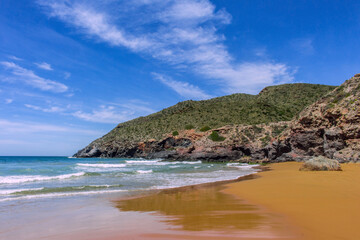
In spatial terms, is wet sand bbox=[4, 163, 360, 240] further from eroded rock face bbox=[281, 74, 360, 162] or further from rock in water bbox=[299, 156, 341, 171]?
eroded rock face bbox=[281, 74, 360, 162]

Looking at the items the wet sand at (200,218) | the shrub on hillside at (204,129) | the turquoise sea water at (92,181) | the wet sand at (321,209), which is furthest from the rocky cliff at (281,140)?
the wet sand at (200,218)

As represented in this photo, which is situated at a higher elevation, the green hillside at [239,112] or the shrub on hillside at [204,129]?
the green hillside at [239,112]

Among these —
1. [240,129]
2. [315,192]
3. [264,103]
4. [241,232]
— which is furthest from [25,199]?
[264,103]

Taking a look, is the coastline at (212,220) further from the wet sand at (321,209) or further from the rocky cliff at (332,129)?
the rocky cliff at (332,129)

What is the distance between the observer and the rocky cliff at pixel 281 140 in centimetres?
2095

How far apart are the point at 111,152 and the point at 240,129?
44306 millimetres

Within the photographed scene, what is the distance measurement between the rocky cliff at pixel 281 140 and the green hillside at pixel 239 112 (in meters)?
3.16

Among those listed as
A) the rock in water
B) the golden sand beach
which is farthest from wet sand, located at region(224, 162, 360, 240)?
the rock in water

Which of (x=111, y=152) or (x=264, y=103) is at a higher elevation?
(x=264, y=103)

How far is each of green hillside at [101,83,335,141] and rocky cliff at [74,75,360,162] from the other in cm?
316

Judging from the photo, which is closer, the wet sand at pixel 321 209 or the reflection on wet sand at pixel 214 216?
the wet sand at pixel 321 209

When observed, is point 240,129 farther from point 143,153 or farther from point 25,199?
point 25,199

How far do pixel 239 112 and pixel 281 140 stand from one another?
3097 centimetres

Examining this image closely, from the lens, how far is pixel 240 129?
5019cm
